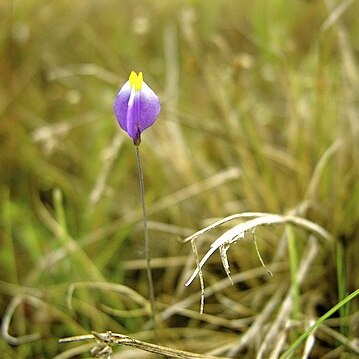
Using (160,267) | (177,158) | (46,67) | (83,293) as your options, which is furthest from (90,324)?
(46,67)

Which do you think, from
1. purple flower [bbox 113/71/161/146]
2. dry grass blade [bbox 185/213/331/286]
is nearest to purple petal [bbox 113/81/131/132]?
purple flower [bbox 113/71/161/146]

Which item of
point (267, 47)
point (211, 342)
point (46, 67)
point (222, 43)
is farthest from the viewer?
point (46, 67)

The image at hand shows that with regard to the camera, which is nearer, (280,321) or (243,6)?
(280,321)

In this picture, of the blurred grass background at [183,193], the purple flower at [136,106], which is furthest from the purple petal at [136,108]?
the blurred grass background at [183,193]

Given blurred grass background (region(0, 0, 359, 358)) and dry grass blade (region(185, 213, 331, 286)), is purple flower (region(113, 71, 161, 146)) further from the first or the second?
blurred grass background (region(0, 0, 359, 358))

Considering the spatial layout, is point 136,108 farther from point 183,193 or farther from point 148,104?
point 183,193

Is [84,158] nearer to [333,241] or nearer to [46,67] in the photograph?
[46,67]

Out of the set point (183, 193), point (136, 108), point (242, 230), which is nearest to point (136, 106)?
point (136, 108)
